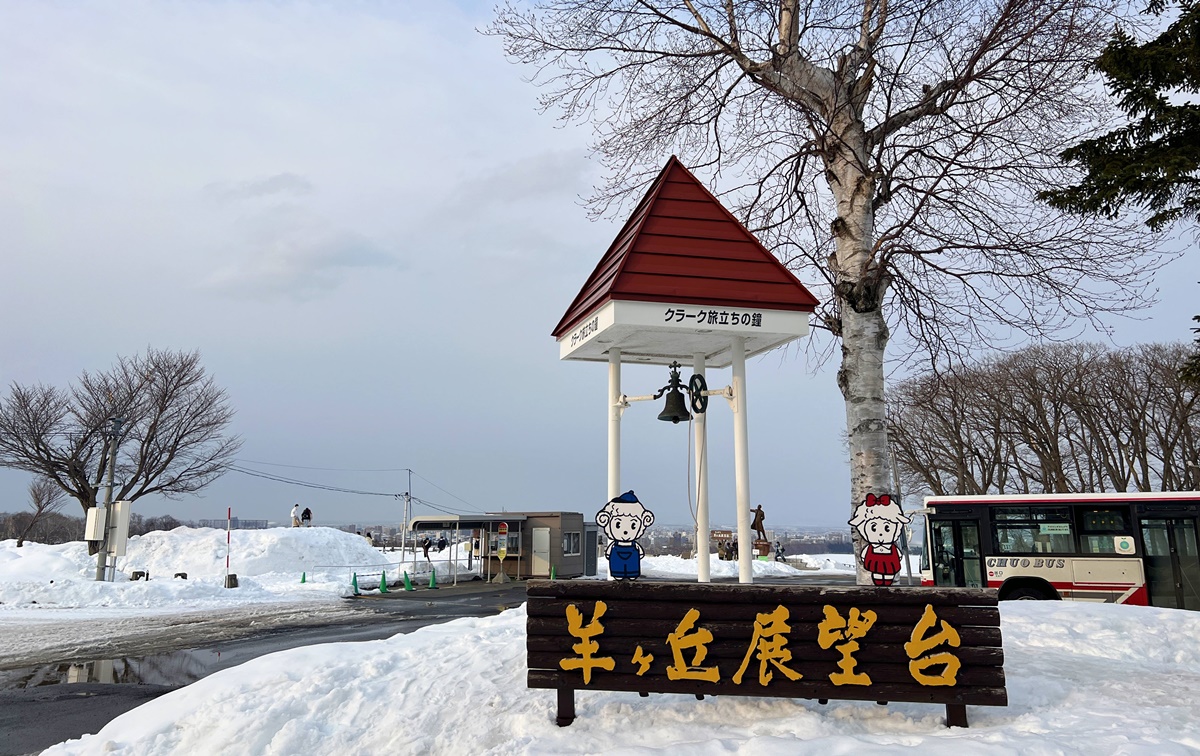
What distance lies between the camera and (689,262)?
7000mm

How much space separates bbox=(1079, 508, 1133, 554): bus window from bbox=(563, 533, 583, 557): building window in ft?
65.0

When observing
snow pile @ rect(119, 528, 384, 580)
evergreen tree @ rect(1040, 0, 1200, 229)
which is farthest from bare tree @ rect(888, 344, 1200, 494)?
snow pile @ rect(119, 528, 384, 580)

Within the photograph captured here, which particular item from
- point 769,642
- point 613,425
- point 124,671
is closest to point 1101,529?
point 613,425

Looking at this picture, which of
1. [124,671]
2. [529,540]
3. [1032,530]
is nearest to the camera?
[124,671]

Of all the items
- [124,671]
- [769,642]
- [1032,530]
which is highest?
[1032,530]

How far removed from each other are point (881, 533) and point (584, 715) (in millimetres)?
2592

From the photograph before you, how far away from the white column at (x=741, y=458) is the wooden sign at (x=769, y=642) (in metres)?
1.07

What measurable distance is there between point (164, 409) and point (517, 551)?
17.4 meters

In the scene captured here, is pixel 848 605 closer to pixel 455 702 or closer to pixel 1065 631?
pixel 455 702

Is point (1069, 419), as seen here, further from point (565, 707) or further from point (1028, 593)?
point (565, 707)

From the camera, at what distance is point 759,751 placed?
4871 mm

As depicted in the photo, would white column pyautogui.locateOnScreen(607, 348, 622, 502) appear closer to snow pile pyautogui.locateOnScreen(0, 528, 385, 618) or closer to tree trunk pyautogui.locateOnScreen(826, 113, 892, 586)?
tree trunk pyautogui.locateOnScreen(826, 113, 892, 586)

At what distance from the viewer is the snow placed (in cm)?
500

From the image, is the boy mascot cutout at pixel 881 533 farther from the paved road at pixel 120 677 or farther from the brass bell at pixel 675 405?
the paved road at pixel 120 677
